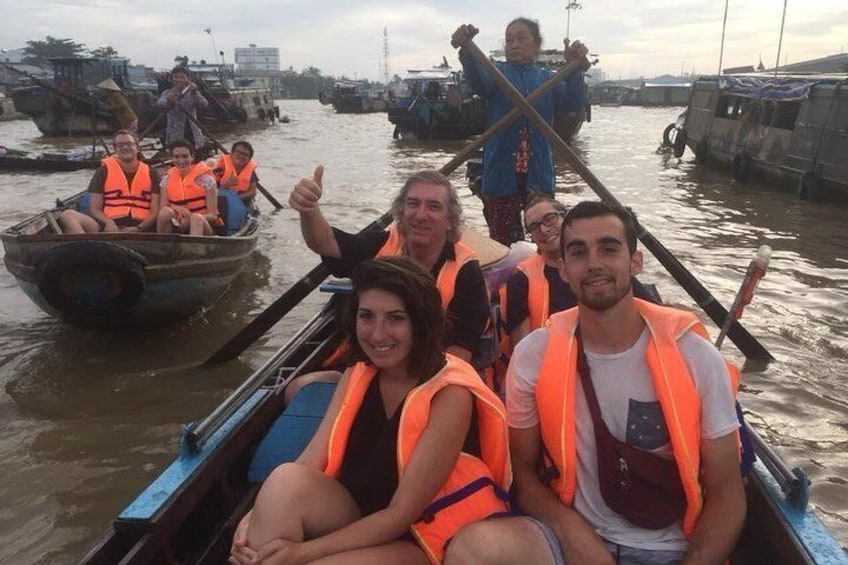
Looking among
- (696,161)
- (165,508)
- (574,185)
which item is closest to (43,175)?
(574,185)

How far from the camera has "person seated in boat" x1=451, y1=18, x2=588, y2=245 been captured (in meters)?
5.25

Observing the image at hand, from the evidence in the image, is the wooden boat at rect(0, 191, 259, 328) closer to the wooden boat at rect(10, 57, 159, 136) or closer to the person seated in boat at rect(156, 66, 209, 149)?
the person seated in boat at rect(156, 66, 209, 149)

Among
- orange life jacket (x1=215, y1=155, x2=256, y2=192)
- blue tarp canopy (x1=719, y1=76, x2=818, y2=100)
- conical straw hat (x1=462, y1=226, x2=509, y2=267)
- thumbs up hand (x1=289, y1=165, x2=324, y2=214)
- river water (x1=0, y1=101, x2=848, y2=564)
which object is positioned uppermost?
blue tarp canopy (x1=719, y1=76, x2=818, y2=100)

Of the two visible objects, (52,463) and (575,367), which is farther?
(52,463)

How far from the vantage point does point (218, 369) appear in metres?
5.48

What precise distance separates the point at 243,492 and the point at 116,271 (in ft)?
9.73

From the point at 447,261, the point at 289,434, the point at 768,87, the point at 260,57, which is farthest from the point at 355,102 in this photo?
the point at 260,57

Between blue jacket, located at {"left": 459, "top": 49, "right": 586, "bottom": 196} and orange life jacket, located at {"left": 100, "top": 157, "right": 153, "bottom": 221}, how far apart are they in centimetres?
357

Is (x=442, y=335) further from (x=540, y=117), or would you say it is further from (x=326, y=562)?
A: (x=540, y=117)

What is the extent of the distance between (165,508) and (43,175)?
16252 mm

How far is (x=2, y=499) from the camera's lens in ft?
12.4

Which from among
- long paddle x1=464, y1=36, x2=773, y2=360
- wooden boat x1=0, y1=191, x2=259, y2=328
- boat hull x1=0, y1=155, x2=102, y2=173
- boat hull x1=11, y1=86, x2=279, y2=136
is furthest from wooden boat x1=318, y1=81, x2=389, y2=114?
long paddle x1=464, y1=36, x2=773, y2=360

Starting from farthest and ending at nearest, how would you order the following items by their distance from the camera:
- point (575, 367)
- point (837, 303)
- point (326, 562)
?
1. point (837, 303)
2. point (575, 367)
3. point (326, 562)

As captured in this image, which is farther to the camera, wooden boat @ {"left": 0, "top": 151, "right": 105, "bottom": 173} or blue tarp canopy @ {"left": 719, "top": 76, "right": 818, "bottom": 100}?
wooden boat @ {"left": 0, "top": 151, "right": 105, "bottom": 173}
